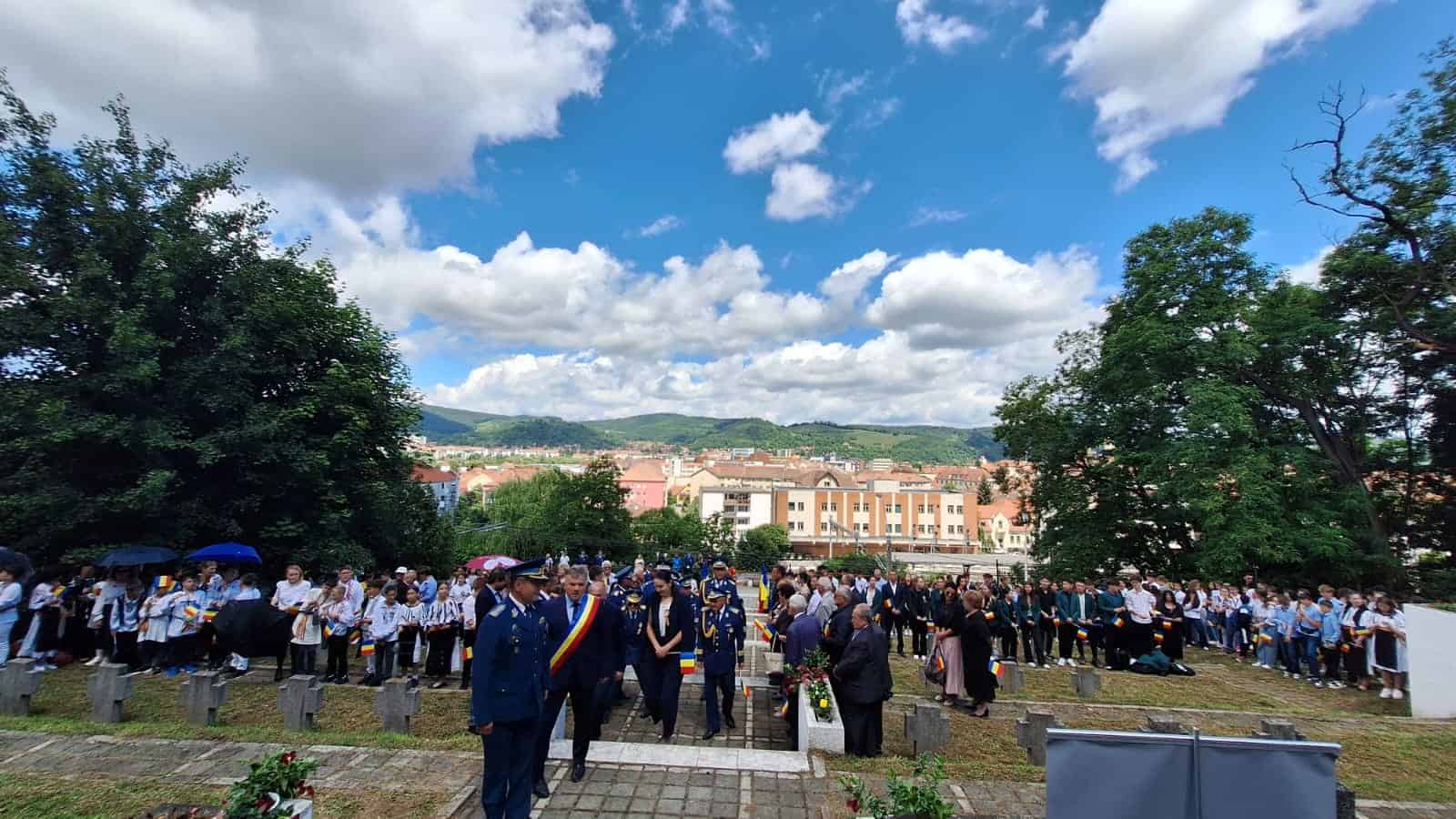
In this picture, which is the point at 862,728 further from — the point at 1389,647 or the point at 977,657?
the point at 1389,647

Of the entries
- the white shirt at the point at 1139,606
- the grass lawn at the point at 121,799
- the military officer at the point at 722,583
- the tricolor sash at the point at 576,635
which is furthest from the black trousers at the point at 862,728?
the white shirt at the point at 1139,606

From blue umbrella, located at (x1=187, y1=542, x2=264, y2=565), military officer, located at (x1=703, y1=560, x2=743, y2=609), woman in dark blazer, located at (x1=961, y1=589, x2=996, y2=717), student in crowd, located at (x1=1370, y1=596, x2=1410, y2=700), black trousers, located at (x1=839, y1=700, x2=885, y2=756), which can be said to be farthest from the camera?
blue umbrella, located at (x1=187, y1=542, x2=264, y2=565)

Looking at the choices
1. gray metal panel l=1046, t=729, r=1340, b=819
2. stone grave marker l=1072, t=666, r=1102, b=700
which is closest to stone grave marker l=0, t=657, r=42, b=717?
gray metal panel l=1046, t=729, r=1340, b=819

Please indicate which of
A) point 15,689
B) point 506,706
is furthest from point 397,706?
point 15,689

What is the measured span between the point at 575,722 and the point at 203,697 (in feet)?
14.9

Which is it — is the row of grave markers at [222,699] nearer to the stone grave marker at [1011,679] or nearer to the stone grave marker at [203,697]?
the stone grave marker at [203,697]

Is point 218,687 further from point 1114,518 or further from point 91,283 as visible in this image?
point 1114,518

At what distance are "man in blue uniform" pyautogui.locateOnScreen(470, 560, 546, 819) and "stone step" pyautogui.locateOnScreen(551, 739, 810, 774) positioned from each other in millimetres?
1357

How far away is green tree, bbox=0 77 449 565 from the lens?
1185 cm

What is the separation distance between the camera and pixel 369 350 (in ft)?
58.1

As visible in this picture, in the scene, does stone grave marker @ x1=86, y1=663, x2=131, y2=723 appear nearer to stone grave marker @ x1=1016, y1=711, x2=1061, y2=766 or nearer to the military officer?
the military officer

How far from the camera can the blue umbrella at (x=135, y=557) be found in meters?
9.95

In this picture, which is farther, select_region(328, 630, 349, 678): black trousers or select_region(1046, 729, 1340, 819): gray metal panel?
select_region(328, 630, 349, 678): black trousers

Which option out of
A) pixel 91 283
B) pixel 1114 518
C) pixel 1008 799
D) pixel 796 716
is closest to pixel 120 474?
pixel 91 283
